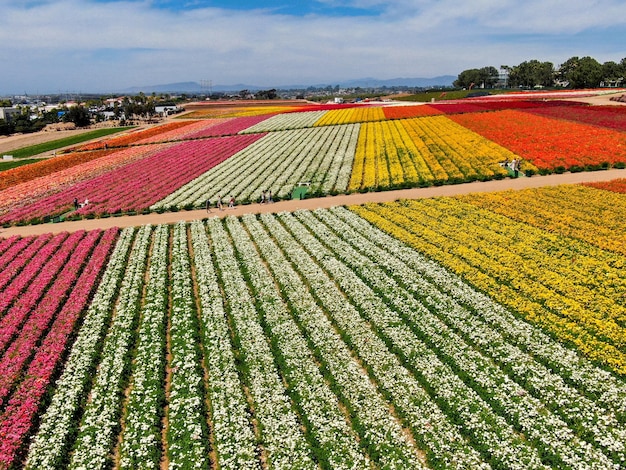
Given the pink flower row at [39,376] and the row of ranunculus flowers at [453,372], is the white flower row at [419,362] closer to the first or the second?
the row of ranunculus flowers at [453,372]

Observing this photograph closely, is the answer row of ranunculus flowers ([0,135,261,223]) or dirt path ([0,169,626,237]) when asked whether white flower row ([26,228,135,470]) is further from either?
row of ranunculus flowers ([0,135,261,223])

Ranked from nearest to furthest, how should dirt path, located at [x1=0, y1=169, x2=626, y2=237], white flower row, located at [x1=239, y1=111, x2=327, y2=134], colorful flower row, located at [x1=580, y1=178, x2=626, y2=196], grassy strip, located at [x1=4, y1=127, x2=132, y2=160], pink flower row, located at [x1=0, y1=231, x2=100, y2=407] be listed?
pink flower row, located at [x1=0, y1=231, x2=100, y2=407] < colorful flower row, located at [x1=580, y1=178, x2=626, y2=196] < dirt path, located at [x1=0, y1=169, x2=626, y2=237] < grassy strip, located at [x1=4, y1=127, x2=132, y2=160] < white flower row, located at [x1=239, y1=111, x2=327, y2=134]

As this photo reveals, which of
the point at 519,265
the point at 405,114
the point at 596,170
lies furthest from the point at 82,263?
the point at 405,114

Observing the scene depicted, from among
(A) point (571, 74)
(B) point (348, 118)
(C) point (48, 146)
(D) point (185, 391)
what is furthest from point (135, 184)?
(A) point (571, 74)

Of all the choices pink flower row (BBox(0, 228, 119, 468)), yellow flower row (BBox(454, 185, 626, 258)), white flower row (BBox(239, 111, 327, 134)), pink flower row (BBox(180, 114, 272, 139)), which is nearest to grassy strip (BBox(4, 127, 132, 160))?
Answer: pink flower row (BBox(180, 114, 272, 139))

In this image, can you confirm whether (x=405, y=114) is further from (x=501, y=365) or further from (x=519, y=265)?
(x=501, y=365)

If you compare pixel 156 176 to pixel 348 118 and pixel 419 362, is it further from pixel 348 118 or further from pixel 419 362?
pixel 348 118
